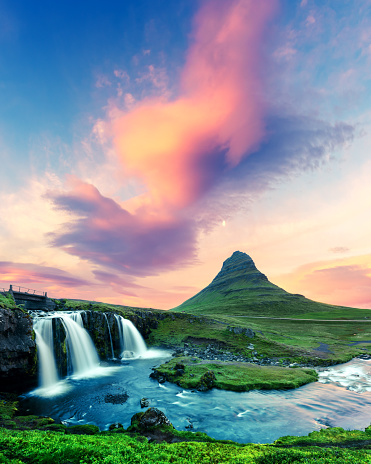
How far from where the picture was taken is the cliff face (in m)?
29.8

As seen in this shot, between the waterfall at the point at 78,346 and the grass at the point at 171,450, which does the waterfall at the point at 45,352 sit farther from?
the grass at the point at 171,450

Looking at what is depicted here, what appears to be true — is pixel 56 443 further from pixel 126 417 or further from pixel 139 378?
pixel 139 378

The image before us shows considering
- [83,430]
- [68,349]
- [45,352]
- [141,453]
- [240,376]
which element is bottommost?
[240,376]

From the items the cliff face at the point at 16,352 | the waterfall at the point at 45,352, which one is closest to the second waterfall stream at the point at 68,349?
the waterfall at the point at 45,352

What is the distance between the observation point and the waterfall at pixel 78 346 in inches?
1683

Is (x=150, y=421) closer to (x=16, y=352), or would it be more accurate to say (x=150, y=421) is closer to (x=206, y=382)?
(x=206, y=382)

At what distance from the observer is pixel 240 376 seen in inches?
1385

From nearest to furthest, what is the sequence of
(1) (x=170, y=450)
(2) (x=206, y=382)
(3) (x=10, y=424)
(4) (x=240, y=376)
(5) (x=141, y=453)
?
1. (5) (x=141, y=453)
2. (1) (x=170, y=450)
3. (3) (x=10, y=424)
4. (2) (x=206, y=382)
5. (4) (x=240, y=376)

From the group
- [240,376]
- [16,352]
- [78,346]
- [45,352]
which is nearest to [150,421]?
[240,376]

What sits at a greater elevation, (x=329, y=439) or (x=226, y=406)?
(x=329, y=439)

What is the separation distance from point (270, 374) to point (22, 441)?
36.8 meters

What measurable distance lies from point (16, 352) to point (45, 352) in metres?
7.71

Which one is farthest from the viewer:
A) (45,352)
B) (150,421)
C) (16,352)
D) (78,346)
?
(78,346)

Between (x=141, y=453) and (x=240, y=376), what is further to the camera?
(x=240, y=376)
